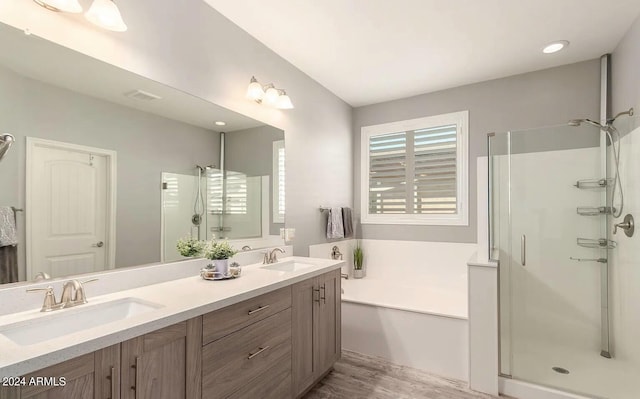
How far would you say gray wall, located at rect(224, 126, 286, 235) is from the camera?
2.27 m

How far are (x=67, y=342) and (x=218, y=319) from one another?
0.58 m

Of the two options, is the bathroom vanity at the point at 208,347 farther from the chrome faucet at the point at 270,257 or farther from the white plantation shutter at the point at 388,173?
the white plantation shutter at the point at 388,173

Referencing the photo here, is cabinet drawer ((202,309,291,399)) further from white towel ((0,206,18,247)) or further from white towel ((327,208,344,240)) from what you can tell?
white towel ((327,208,344,240))

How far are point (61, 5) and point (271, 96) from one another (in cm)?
137

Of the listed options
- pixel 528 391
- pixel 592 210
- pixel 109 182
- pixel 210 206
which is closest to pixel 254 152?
pixel 210 206

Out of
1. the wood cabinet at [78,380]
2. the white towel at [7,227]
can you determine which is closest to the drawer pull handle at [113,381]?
the wood cabinet at [78,380]

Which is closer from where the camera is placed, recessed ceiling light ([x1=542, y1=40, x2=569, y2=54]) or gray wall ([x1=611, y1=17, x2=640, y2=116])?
gray wall ([x1=611, y1=17, x2=640, y2=116])

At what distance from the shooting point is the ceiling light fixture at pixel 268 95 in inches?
93.3

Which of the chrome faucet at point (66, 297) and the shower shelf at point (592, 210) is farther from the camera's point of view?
the shower shelf at point (592, 210)

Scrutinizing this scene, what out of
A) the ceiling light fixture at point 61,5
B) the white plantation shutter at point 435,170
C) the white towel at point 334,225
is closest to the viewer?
the ceiling light fixture at point 61,5

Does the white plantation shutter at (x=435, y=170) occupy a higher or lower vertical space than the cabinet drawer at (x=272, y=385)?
higher

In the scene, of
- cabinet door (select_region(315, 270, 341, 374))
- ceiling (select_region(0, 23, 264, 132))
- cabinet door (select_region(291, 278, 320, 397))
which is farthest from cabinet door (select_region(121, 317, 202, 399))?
ceiling (select_region(0, 23, 264, 132))

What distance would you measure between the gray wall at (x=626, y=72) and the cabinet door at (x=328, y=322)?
2.51 m

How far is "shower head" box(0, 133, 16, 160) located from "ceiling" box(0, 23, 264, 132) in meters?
0.27
